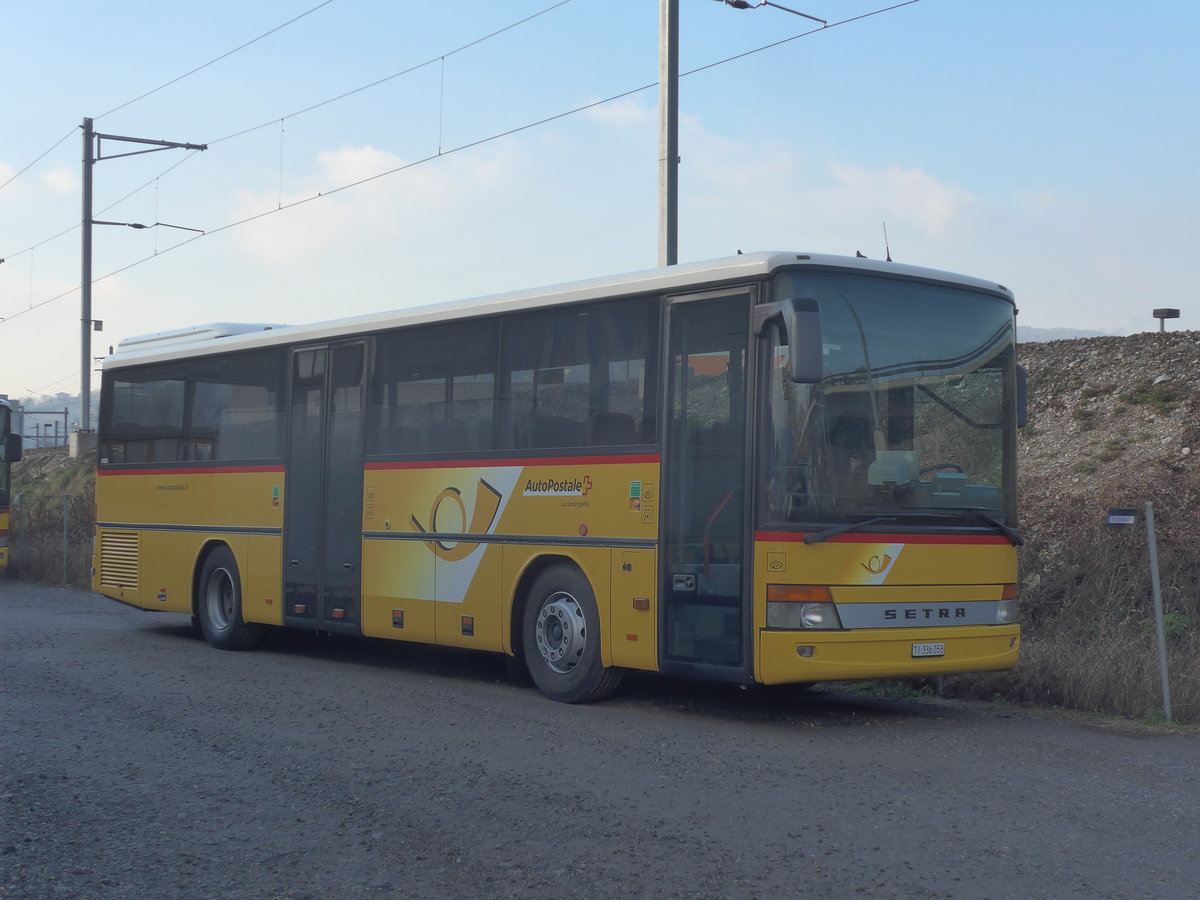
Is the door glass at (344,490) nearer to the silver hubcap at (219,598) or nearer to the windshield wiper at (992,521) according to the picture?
the silver hubcap at (219,598)

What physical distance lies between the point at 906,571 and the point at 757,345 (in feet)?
6.08

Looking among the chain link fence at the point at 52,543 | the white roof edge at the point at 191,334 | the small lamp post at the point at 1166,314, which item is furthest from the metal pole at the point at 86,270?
the small lamp post at the point at 1166,314

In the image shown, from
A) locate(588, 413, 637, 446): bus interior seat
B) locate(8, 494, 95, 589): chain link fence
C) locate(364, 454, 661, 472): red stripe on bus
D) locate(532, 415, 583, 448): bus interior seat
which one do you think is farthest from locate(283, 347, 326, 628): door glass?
locate(8, 494, 95, 589): chain link fence

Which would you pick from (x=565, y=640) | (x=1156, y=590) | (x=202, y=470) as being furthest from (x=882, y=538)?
(x=202, y=470)

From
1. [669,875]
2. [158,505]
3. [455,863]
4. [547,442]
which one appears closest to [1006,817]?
[669,875]

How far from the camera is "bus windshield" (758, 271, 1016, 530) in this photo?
9.45m

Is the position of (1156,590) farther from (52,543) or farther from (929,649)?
(52,543)

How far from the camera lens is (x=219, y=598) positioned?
15.8 meters

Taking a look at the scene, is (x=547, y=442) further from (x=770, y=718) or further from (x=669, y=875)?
(x=669, y=875)

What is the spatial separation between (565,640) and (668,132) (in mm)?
6831

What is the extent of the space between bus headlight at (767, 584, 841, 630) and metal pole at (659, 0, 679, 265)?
6411 millimetres

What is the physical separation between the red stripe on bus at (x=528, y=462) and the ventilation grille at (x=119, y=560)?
5.23 metres

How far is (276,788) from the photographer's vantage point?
7.56 meters

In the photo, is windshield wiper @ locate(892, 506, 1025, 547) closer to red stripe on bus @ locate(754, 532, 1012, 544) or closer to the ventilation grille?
red stripe on bus @ locate(754, 532, 1012, 544)
